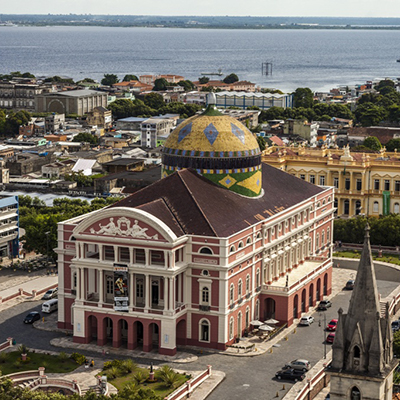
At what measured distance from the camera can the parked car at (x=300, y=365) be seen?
227 feet

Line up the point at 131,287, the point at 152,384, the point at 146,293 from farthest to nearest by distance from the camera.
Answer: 1. the point at 131,287
2. the point at 146,293
3. the point at 152,384

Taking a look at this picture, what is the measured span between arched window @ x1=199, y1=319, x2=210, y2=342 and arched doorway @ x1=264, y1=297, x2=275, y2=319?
23.9ft

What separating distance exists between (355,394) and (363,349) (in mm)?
2097

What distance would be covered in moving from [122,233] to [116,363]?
9.10 meters

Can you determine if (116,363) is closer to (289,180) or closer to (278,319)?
(278,319)

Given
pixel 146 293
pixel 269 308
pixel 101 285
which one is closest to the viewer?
pixel 146 293

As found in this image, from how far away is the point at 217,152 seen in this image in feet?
266

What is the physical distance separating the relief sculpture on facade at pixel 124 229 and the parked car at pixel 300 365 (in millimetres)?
12487

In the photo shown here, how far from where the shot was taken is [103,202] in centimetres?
11262

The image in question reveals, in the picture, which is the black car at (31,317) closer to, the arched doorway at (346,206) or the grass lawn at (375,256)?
the grass lawn at (375,256)

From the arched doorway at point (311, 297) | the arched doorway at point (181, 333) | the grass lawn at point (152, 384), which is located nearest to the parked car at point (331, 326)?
the arched doorway at point (311, 297)

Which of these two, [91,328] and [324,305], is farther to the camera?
[324,305]

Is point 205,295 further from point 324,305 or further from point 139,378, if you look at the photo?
point 324,305

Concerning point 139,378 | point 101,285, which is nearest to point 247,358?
point 139,378
